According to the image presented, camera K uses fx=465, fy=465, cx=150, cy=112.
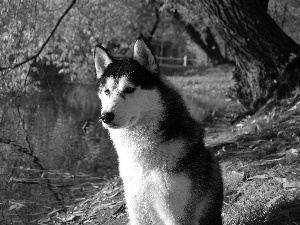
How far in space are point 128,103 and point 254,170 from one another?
3.15 meters

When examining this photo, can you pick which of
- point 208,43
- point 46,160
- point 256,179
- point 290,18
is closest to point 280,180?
point 256,179

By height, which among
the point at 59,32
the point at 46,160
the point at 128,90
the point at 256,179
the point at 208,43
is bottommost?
the point at 46,160

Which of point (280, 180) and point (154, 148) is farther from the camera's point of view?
point (280, 180)

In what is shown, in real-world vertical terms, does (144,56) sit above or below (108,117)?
above

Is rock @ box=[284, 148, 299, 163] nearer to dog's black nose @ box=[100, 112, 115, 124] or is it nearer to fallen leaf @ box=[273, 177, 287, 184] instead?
fallen leaf @ box=[273, 177, 287, 184]

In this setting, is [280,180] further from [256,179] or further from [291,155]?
[291,155]

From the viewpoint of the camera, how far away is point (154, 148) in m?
3.89

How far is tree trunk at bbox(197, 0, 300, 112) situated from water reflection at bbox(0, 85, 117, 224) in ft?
12.4

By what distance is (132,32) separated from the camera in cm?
2673

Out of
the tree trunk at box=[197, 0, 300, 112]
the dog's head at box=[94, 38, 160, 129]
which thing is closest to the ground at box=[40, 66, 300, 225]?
the tree trunk at box=[197, 0, 300, 112]

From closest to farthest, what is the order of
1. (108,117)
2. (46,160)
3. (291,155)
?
(108,117)
(291,155)
(46,160)

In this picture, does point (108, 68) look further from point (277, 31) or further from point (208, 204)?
point (277, 31)

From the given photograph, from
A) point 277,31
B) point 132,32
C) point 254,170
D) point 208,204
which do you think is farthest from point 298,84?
point 132,32

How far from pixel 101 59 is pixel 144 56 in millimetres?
472
